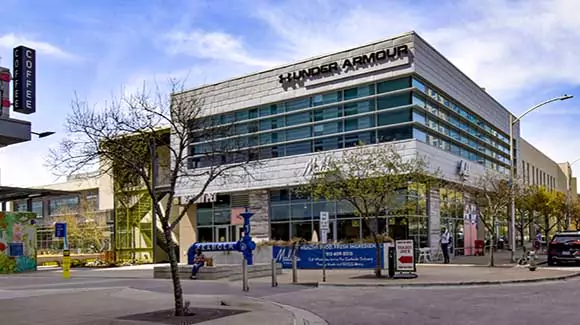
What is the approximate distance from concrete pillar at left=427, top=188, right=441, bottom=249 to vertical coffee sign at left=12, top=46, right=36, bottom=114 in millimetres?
21530

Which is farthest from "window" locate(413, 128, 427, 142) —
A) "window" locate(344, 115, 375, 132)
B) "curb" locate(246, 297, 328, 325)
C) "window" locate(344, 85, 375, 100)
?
"curb" locate(246, 297, 328, 325)

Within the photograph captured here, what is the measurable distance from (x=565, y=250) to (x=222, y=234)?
855 inches

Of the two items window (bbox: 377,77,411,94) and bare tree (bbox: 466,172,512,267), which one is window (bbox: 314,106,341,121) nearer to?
window (bbox: 377,77,411,94)

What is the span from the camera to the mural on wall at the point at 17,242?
3712 centimetres

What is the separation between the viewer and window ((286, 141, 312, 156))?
36.4 metres

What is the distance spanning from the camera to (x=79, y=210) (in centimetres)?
6475

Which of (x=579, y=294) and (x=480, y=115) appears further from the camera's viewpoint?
(x=480, y=115)

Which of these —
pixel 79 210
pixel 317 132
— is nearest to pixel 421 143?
pixel 317 132

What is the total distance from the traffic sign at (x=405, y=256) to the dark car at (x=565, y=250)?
34.3 feet

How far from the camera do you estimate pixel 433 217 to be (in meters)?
34.7

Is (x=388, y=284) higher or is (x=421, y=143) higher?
(x=421, y=143)

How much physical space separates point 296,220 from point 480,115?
1562 centimetres

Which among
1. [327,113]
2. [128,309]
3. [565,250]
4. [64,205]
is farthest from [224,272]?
[64,205]

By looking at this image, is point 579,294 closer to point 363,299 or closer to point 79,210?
point 363,299
